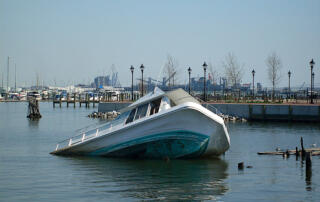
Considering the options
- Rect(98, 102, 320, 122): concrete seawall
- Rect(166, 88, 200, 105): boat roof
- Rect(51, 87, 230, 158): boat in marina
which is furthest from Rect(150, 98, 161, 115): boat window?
Rect(98, 102, 320, 122): concrete seawall

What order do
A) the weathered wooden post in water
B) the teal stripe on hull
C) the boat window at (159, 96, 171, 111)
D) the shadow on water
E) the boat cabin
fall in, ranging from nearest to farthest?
the shadow on water
the teal stripe on hull
the boat window at (159, 96, 171, 111)
the boat cabin
the weathered wooden post in water

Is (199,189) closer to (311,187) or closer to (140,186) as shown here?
(140,186)

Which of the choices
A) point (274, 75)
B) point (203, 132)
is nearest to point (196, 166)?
point (203, 132)

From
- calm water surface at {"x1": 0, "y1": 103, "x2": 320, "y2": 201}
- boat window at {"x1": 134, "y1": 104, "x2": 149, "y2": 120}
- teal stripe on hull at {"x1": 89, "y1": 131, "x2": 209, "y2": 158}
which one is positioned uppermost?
boat window at {"x1": 134, "y1": 104, "x2": 149, "y2": 120}

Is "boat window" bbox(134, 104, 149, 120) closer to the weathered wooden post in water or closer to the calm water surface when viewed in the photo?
the calm water surface

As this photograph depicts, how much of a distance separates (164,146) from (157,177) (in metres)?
3.45

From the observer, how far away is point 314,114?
172ft

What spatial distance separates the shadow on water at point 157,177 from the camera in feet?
58.6

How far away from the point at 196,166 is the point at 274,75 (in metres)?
56.1

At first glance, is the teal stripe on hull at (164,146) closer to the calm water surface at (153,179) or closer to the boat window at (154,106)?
the calm water surface at (153,179)

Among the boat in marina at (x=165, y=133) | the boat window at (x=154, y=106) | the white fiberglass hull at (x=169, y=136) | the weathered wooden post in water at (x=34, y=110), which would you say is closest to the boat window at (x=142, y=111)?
the boat in marina at (x=165, y=133)

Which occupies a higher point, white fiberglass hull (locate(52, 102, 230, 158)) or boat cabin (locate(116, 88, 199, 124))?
boat cabin (locate(116, 88, 199, 124))

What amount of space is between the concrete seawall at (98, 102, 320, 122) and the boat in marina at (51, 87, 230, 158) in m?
30.9

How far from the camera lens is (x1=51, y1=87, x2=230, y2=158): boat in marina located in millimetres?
22812
